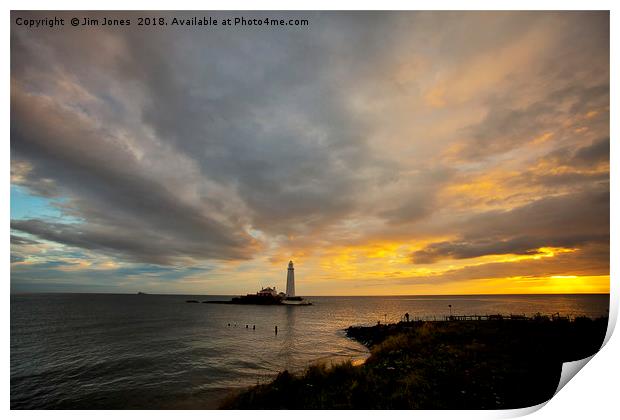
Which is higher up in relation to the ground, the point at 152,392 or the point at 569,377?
the point at 569,377

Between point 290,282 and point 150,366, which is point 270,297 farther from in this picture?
point 150,366

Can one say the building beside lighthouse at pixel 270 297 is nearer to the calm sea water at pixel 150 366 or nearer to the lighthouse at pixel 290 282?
the lighthouse at pixel 290 282

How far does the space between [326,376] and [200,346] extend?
16.0 m

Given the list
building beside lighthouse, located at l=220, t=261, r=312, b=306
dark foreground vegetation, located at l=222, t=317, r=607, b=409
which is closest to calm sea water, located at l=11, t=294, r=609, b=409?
dark foreground vegetation, located at l=222, t=317, r=607, b=409

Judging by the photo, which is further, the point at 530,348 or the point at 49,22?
the point at 530,348

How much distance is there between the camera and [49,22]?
7.43 metres

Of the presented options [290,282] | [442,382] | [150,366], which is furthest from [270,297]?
[442,382]
